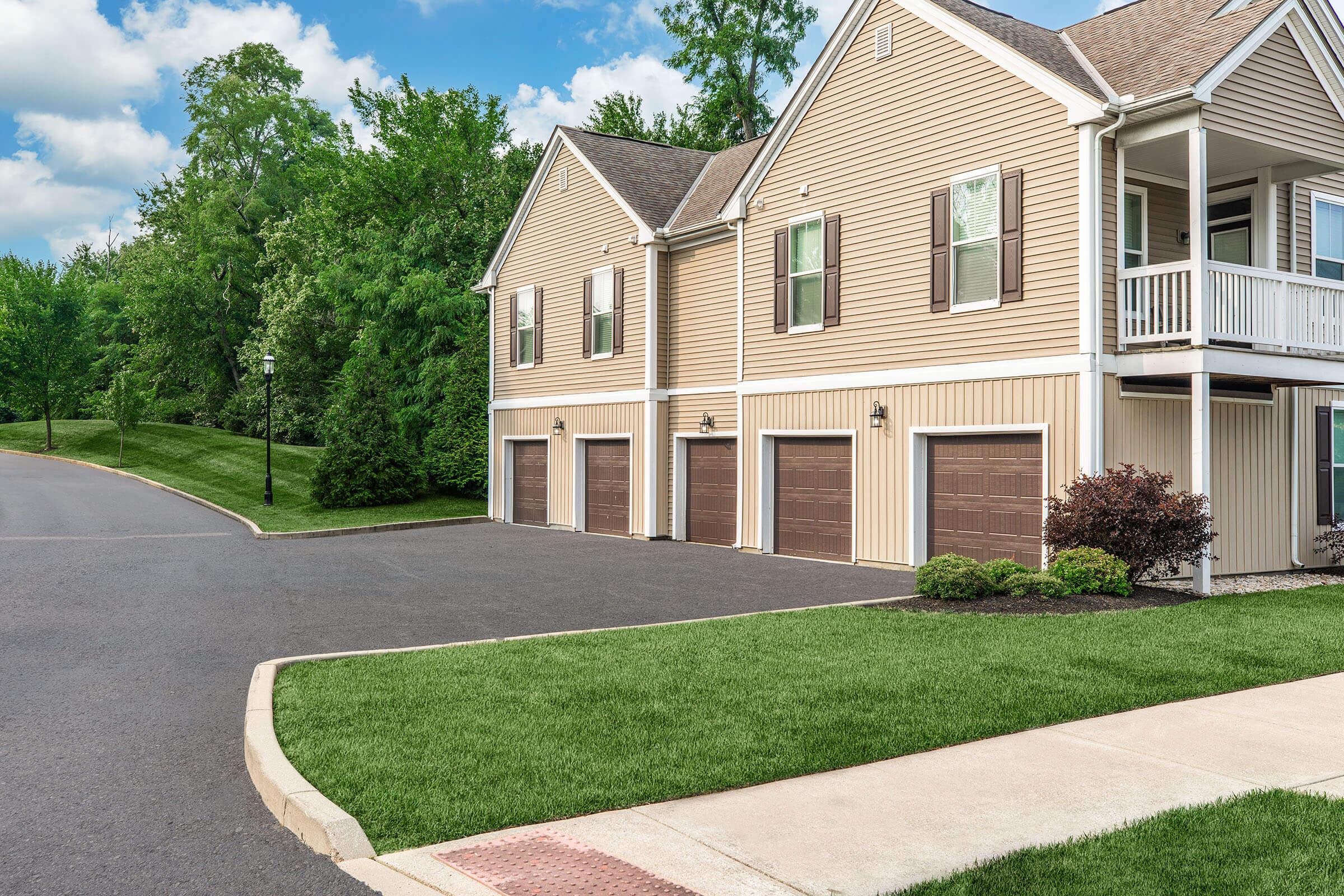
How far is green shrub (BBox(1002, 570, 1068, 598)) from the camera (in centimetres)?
1112

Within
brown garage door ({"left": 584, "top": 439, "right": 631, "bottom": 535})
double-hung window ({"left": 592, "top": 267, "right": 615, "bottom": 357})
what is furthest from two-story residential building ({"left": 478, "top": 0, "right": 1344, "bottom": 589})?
double-hung window ({"left": 592, "top": 267, "right": 615, "bottom": 357})

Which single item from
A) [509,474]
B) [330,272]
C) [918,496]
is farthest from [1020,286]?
[330,272]

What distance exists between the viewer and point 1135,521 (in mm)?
11445

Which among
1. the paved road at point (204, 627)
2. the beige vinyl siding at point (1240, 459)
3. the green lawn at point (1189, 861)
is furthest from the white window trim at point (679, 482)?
the green lawn at point (1189, 861)

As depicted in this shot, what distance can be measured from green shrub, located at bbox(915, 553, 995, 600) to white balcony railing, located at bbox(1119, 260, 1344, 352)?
3900 mm

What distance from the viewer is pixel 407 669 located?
779cm

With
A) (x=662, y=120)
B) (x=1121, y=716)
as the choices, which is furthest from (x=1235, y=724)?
(x=662, y=120)

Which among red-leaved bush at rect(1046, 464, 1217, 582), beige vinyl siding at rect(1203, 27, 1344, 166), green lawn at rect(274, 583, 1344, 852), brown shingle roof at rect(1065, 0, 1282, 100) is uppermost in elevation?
brown shingle roof at rect(1065, 0, 1282, 100)

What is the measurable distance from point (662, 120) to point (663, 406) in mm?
21427

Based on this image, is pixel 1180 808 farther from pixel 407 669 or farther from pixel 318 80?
pixel 318 80

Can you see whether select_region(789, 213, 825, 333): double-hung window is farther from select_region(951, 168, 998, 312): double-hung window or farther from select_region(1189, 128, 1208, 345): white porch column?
select_region(1189, 128, 1208, 345): white porch column

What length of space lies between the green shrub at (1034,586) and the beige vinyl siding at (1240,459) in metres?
2.26

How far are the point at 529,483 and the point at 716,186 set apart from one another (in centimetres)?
875

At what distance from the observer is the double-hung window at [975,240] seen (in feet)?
45.8
